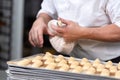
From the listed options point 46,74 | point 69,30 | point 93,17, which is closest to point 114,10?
point 93,17

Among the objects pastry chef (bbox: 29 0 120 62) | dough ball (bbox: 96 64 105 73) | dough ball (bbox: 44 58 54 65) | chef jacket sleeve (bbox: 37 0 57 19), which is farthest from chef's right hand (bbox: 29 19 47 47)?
dough ball (bbox: 96 64 105 73)

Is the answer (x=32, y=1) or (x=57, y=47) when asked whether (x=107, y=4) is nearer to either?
(x=57, y=47)

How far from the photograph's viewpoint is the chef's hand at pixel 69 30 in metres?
1.21

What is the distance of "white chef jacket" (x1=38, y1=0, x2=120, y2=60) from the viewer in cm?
132

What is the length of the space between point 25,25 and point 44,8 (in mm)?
1783

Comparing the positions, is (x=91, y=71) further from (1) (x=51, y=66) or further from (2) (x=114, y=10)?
(2) (x=114, y=10)

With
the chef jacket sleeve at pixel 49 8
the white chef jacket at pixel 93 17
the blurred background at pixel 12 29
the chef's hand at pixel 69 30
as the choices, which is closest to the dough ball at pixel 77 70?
the chef's hand at pixel 69 30

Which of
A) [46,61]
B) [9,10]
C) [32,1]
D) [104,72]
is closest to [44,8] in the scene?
[46,61]

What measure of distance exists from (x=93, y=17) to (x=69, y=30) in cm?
16

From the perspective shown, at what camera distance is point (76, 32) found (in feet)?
4.06

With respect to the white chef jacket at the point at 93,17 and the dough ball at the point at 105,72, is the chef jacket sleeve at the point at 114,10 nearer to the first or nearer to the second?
the white chef jacket at the point at 93,17

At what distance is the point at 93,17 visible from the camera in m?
1.35

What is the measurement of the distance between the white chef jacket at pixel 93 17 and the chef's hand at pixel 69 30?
13 cm

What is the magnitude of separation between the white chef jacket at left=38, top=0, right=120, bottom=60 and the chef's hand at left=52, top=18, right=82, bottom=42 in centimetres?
13
